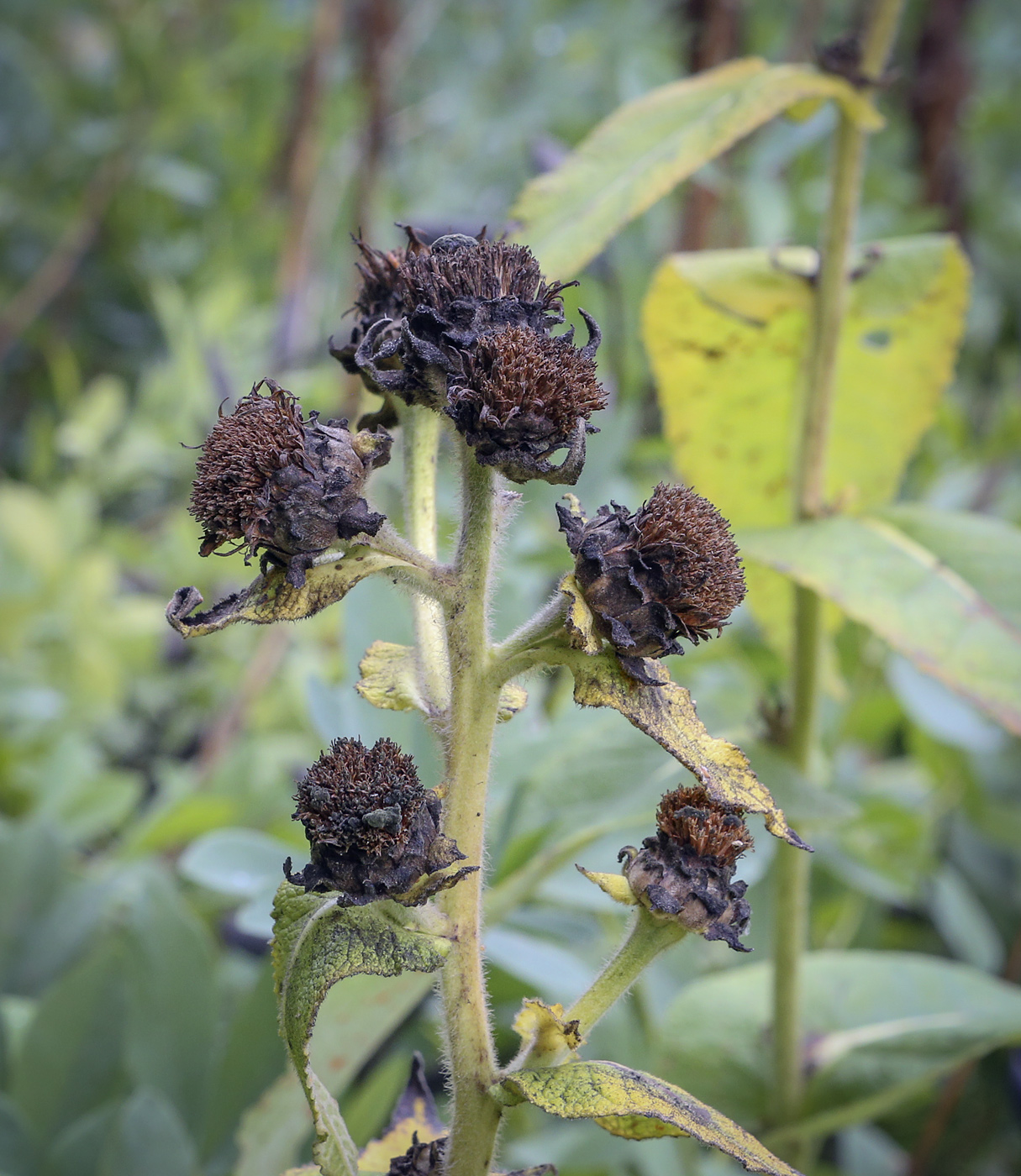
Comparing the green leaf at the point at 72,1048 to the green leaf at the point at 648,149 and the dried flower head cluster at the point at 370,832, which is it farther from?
the green leaf at the point at 648,149

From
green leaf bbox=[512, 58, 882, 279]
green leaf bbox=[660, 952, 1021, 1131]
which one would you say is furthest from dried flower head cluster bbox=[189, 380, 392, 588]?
green leaf bbox=[660, 952, 1021, 1131]

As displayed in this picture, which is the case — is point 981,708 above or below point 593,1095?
above

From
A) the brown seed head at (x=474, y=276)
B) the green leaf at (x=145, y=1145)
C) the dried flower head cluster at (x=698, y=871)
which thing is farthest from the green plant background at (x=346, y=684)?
the dried flower head cluster at (x=698, y=871)

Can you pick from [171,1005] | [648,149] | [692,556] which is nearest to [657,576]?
[692,556]

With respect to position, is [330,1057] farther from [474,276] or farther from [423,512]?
[474,276]

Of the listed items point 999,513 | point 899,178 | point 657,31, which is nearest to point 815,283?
point 999,513

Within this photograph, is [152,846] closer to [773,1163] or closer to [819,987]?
[819,987]
